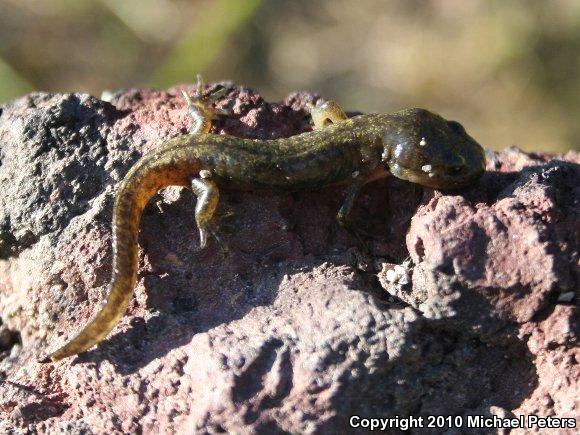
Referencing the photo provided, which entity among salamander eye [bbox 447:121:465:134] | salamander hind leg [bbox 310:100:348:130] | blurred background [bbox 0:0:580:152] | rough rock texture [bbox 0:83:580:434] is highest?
blurred background [bbox 0:0:580:152]

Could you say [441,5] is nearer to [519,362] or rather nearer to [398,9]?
[398,9]

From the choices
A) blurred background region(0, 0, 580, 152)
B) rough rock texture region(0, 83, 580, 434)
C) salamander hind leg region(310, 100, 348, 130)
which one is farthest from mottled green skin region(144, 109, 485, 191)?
blurred background region(0, 0, 580, 152)

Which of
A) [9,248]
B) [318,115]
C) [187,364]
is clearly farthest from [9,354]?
[318,115]

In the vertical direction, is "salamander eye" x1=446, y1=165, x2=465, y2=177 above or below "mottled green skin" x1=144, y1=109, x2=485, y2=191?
below

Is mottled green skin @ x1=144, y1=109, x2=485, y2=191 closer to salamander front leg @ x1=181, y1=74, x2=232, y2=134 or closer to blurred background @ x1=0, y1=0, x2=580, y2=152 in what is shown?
salamander front leg @ x1=181, y1=74, x2=232, y2=134

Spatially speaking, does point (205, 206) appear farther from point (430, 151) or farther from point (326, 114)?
point (430, 151)

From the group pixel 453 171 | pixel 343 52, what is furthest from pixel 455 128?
pixel 343 52

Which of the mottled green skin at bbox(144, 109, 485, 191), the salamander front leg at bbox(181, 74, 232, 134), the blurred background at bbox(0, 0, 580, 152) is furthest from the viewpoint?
the blurred background at bbox(0, 0, 580, 152)
